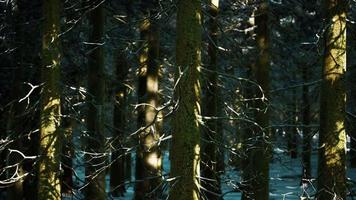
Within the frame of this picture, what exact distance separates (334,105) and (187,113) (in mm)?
3065

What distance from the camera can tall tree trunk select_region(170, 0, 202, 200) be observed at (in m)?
7.79

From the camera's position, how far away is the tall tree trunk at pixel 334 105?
30.4ft

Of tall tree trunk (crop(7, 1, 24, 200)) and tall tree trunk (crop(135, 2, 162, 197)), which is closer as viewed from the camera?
tall tree trunk (crop(7, 1, 24, 200))

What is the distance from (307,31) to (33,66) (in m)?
8.92

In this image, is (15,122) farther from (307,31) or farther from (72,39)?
(307,31)

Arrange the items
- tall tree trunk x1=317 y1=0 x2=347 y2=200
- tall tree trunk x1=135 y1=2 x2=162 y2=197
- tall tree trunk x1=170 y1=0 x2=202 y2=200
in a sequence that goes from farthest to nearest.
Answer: tall tree trunk x1=135 y1=2 x2=162 y2=197 < tall tree trunk x1=317 y1=0 x2=347 y2=200 < tall tree trunk x1=170 y1=0 x2=202 y2=200

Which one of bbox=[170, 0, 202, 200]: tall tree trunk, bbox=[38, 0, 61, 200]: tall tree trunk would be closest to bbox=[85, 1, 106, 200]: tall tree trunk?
bbox=[38, 0, 61, 200]: tall tree trunk

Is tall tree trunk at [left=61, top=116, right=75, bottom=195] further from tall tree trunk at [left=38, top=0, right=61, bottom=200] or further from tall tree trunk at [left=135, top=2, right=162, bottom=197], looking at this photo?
tall tree trunk at [left=135, top=2, right=162, bottom=197]

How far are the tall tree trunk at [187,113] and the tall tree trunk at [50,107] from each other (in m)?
3.63

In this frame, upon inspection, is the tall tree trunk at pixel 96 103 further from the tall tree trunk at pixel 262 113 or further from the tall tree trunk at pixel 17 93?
the tall tree trunk at pixel 262 113

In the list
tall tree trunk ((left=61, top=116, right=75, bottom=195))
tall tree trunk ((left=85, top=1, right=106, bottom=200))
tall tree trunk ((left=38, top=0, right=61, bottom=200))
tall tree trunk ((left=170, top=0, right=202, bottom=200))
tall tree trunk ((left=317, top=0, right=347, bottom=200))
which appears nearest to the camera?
tall tree trunk ((left=170, top=0, right=202, bottom=200))

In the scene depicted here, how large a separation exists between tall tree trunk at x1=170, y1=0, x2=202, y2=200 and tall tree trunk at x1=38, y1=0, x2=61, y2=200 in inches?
143

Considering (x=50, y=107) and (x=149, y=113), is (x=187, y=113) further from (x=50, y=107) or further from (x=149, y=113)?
(x=149, y=113)

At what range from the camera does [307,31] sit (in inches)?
668
